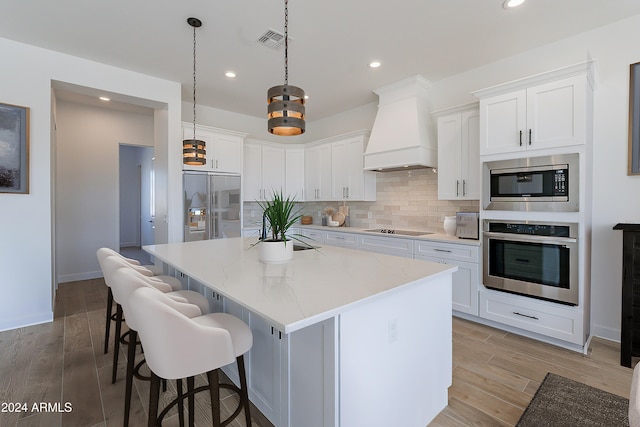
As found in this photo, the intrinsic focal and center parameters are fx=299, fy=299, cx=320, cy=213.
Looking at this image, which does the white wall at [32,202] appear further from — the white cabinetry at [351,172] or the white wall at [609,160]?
the white wall at [609,160]

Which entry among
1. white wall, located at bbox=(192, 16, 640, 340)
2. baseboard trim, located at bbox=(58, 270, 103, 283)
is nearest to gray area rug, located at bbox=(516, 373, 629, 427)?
white wall, located at bbox=(192, 16, 640, 340)

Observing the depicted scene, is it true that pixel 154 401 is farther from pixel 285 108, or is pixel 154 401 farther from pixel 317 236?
pixel 317 236

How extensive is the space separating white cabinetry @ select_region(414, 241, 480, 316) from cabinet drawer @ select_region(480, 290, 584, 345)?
0.11 metres

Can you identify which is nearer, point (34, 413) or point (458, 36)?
point (34, 413)

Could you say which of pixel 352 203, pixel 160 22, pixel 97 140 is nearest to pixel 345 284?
pixel 160 22

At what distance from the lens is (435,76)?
3.84 meters

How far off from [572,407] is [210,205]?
4.27 metres

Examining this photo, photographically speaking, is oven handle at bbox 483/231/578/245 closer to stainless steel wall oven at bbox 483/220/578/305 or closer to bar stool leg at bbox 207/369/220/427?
stainless steel wall oven at bbox 483/220/578/305

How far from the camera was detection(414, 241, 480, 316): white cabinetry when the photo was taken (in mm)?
3145

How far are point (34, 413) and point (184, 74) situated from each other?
3560 mm

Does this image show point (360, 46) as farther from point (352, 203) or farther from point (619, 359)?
point (619, 359)

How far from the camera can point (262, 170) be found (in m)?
5.29

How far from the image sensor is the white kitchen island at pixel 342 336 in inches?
48.9

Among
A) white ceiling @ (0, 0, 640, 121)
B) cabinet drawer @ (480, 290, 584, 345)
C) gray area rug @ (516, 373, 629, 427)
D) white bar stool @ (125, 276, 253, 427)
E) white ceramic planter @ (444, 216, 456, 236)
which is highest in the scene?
white ceiling @ (0, 0, 640, 121)
